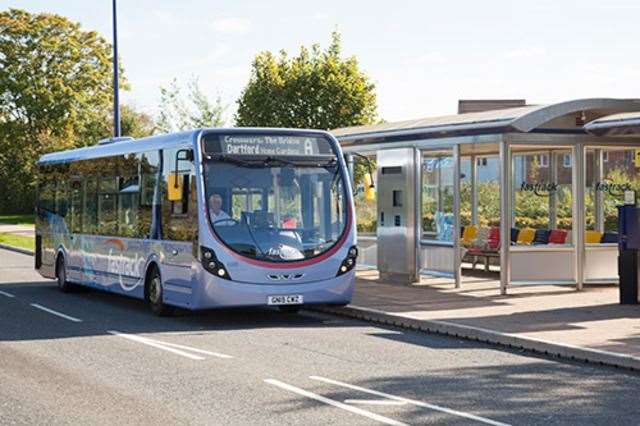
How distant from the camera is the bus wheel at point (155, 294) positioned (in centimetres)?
1772

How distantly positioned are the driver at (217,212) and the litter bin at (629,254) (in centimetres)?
590

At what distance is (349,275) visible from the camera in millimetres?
17172

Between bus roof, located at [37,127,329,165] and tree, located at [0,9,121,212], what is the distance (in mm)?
52383

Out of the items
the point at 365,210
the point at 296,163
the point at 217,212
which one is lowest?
the point at 217,212

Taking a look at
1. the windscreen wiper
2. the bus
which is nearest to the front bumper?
the bus

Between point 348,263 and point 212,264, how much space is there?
6.64 ft

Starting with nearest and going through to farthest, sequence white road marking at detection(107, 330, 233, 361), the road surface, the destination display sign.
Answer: the road surface → white road marking at detection(107, 330, 233, 361) → the destination display sign

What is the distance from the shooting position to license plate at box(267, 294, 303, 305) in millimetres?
16469

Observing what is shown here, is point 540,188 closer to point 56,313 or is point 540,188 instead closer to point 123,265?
point 123,265

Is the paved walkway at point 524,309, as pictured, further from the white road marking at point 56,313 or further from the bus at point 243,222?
the white road marking at point 56,313

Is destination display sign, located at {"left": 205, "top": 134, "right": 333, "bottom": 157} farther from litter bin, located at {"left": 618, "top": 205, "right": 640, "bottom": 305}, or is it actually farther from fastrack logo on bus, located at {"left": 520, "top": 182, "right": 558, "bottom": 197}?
fastrack logo on bus, located at {"left": 520, "top": 182, "right": 558, "bottom": 197}

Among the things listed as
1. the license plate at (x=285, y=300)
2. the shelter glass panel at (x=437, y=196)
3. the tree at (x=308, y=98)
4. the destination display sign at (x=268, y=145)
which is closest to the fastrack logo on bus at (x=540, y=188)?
the shelter glass panel at (x=437, y=196)

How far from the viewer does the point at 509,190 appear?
20.8 metres

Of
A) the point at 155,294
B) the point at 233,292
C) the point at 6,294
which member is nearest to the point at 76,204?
the point at 6,294
